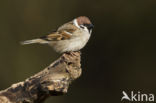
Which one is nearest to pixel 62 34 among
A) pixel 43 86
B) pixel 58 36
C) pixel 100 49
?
pixel 58 36

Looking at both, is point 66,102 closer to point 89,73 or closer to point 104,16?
point 89,73

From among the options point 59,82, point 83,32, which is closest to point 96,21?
point 83,32

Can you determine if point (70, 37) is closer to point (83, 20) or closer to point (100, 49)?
point (83, 20)

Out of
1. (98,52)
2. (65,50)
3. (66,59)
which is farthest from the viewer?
(98,52)

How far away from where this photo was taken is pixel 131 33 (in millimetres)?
7340

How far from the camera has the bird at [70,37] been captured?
5.08 meters

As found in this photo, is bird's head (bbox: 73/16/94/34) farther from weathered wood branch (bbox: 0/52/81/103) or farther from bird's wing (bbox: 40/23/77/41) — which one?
weathered wood branch (bbox: 0/52/81/103)

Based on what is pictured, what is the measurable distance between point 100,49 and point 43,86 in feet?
12.2

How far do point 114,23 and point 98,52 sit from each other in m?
0.54

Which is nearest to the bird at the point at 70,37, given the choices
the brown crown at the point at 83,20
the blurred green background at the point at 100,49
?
the brown crown at the point at 83,20

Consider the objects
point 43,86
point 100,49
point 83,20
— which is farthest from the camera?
point 100,49

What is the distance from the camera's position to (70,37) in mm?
5184

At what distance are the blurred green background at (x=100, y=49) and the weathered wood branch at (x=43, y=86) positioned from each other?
3.26m

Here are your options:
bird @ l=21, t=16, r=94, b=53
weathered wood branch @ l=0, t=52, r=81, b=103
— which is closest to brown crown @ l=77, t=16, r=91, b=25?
bird @ l=21, t=16, r=94, b=53
